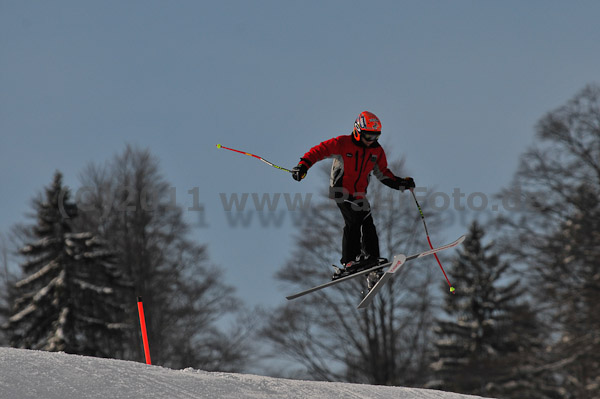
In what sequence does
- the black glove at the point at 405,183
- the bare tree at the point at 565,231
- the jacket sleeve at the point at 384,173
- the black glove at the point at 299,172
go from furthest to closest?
the bare tree at the point at 565,231
the black glove at the point at 405,183
the jacket sleeve at the point at 384,173
the black glove at the point at 299,172

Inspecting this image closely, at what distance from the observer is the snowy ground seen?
657 centimetres

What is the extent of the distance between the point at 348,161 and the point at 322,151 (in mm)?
343

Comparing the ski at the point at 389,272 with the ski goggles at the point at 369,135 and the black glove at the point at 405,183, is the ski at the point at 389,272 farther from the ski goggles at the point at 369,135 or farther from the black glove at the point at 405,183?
the ski goggles at the point at 369,135

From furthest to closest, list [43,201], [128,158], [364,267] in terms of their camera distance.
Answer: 1. [128,158]
2. [43,201]
3. [364,267]

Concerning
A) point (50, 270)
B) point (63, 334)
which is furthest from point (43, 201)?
point (63, 334)

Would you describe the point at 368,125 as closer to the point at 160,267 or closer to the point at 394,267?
the point at 394,267

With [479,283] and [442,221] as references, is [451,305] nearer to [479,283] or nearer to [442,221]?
[479,283]

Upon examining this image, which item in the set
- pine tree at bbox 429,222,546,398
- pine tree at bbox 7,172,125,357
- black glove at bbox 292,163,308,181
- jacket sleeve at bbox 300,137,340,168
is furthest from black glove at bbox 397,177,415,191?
pine tree at bbox 429,222,546,398

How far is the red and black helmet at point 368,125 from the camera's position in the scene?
884 cm

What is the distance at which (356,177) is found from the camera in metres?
9.02

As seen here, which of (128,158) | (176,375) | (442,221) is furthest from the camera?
(128,158)

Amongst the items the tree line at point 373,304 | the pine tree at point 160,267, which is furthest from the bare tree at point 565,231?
the pine tree at point 160,267

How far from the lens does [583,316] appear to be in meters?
20.1

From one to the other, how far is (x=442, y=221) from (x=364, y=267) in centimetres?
1075
